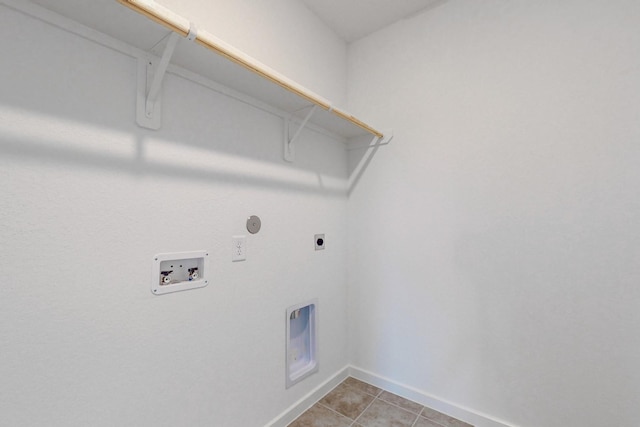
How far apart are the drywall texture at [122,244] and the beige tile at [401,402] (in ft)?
2.41

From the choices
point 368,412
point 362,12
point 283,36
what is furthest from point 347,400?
point 362,12

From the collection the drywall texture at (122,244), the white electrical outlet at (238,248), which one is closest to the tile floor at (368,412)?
the drywall texture at (122,244)

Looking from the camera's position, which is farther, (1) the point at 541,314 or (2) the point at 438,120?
A: (2) the point at 438,120

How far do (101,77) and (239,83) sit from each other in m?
0.53

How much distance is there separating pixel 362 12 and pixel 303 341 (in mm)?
2340

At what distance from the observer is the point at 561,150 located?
1.37m

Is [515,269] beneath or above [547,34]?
beneath

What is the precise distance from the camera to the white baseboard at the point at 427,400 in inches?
60.5

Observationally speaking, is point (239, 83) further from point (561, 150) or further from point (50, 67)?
point (561, 150)

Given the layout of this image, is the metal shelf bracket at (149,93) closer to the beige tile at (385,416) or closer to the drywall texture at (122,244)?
the drywall texture at (122,244)

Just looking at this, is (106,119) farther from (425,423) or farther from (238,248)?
(425,423)

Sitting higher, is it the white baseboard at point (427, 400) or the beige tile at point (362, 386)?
the white baseboard at point (427, 400)

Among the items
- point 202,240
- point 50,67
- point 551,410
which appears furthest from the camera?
point 551,410

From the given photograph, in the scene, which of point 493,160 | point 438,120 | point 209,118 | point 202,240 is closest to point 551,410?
point 493,160
